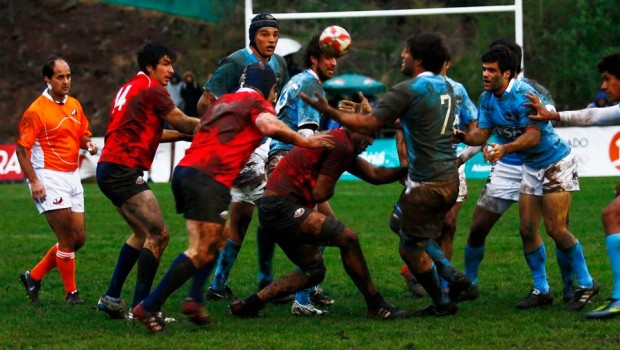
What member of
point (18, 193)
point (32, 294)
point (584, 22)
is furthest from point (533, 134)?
point (584, 22)

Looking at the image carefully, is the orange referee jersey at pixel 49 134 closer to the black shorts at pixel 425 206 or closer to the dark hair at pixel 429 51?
the black shorts at pixel 425 206

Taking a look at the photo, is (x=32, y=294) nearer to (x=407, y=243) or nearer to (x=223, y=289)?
(x=223, y=289)

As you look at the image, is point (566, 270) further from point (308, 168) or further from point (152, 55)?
point (152, 55)

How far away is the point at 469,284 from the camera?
9.27 m

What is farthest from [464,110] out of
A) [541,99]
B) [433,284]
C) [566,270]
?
[433,284]

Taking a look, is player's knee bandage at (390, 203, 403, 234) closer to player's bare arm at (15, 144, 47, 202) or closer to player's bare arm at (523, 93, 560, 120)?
player's bare arm at (523, 93, 560, 120)

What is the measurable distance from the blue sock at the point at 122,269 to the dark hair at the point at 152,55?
150 centimetres

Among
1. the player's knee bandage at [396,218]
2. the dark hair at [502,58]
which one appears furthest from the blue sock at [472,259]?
the dark hair at [502,58]

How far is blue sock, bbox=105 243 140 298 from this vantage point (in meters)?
9.51

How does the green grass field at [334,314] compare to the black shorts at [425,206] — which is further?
the black shorts at [425,206]

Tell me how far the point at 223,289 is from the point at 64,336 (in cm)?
230

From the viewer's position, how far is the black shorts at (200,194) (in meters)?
8.48

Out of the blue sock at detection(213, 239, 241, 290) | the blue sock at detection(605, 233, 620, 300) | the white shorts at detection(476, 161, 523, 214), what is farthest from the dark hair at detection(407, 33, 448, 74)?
the blue sock at detection(213, 239, 241, 290)

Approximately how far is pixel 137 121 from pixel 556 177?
3487 millimetres
